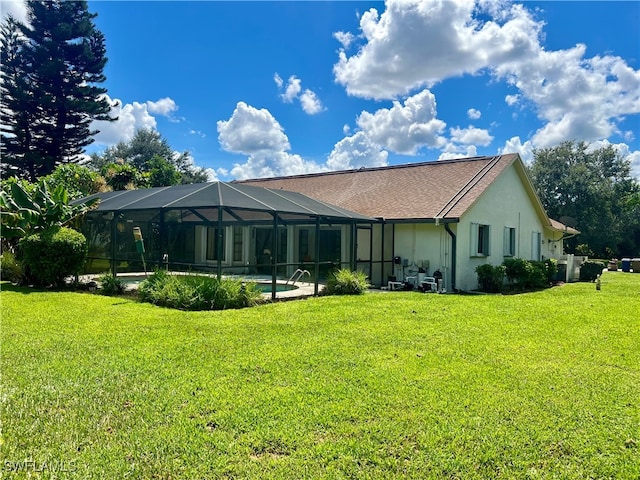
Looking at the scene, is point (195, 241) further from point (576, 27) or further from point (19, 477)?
point (576, 27)

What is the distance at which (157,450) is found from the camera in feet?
10.6

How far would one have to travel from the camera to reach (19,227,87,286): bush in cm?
1181

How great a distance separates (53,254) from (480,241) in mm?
13579

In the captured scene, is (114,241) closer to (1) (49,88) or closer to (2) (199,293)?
(2) (199,293)

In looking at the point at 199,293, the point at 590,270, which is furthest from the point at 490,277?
the point at 199,293

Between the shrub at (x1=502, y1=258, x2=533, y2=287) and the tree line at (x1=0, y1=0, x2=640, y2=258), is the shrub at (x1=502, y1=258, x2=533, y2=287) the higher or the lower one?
the lower one

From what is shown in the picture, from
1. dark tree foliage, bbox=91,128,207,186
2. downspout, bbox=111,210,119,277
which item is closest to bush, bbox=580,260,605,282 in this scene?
downspout, bbox=111,210,119,277

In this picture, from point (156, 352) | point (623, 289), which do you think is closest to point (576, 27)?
point (623, 289)

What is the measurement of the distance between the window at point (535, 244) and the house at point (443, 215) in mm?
44

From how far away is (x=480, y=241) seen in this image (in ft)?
52.0

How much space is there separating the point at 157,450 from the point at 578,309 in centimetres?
991

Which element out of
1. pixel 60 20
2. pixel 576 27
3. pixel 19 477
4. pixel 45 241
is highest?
pixel 60 20

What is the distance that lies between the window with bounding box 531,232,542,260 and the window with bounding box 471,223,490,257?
199 inches

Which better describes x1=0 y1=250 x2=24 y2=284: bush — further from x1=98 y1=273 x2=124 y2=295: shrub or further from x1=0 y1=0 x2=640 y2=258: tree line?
x1=0 y1=0 x2=640 y2=258: tree line
